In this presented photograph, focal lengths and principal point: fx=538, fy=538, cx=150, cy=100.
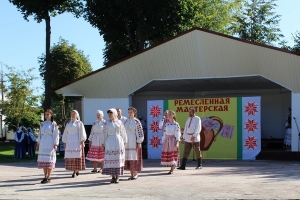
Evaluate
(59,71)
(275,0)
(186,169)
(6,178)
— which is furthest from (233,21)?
(6,178)

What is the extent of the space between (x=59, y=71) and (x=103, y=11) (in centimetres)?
797

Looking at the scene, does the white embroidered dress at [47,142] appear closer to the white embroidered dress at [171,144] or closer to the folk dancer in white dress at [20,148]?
the white embroidered dress at [171,144]

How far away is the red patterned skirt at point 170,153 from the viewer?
14.6 m

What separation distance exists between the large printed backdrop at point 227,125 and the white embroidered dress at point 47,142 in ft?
27.6

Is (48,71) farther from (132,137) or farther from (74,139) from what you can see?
(132,137)

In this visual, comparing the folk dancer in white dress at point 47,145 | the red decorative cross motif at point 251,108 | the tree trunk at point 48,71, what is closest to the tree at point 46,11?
the tree trunk at point 48,71

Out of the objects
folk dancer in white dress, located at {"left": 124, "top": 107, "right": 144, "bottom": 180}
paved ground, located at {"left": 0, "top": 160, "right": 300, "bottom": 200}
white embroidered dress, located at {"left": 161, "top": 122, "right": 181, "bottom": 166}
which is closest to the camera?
paved ground, located at {"left": 0, "top": 160, "right": 300, "bottom": 200}

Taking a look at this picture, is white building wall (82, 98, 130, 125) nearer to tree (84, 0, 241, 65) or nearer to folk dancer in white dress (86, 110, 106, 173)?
folk dancer in white dress (86, 110, 106, 173)

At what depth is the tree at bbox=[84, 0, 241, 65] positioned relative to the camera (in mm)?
32125

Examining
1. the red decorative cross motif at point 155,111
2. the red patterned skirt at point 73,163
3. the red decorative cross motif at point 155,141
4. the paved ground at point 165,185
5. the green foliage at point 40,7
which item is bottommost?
the paved ground at point 165,185

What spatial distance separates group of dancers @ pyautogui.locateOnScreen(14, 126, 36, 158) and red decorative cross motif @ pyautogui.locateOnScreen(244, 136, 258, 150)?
994 cm

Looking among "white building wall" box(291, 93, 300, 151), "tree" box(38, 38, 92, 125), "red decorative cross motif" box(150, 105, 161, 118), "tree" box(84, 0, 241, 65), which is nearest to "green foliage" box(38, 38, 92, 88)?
"tree" box(38, 38, 92, 125)

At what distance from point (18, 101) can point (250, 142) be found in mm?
25531

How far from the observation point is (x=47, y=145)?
12.7m
